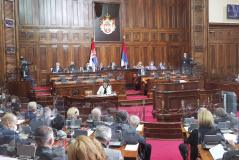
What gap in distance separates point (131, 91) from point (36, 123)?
8674mm

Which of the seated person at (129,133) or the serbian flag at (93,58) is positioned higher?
the serbian flag at (93,58)

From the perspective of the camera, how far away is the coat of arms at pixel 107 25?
16562 millimetres

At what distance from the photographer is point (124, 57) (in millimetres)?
16391

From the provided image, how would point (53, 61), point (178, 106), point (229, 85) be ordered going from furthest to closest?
point (53, 61) → point (229, 85) → point (178, 106)

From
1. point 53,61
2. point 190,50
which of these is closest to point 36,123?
point 53,61

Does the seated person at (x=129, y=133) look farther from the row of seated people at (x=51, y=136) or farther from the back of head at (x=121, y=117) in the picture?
the back of head at (x=121, y=117)

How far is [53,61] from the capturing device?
15.7 metres

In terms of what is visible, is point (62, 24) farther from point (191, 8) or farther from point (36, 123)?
point (36, 123)

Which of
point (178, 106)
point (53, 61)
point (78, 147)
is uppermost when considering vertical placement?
point (53, 61)

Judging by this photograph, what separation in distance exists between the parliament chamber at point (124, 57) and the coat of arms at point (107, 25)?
0.06 meters

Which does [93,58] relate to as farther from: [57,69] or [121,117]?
[121,117]

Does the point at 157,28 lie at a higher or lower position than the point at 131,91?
higher

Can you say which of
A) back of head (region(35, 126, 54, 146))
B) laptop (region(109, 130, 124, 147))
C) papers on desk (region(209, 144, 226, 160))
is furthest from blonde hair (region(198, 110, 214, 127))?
back of head (region(35, 126, 54, 146))

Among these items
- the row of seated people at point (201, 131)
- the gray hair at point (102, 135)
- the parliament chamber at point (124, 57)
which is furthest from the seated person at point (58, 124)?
the parliament chamber at point (124, 57)
